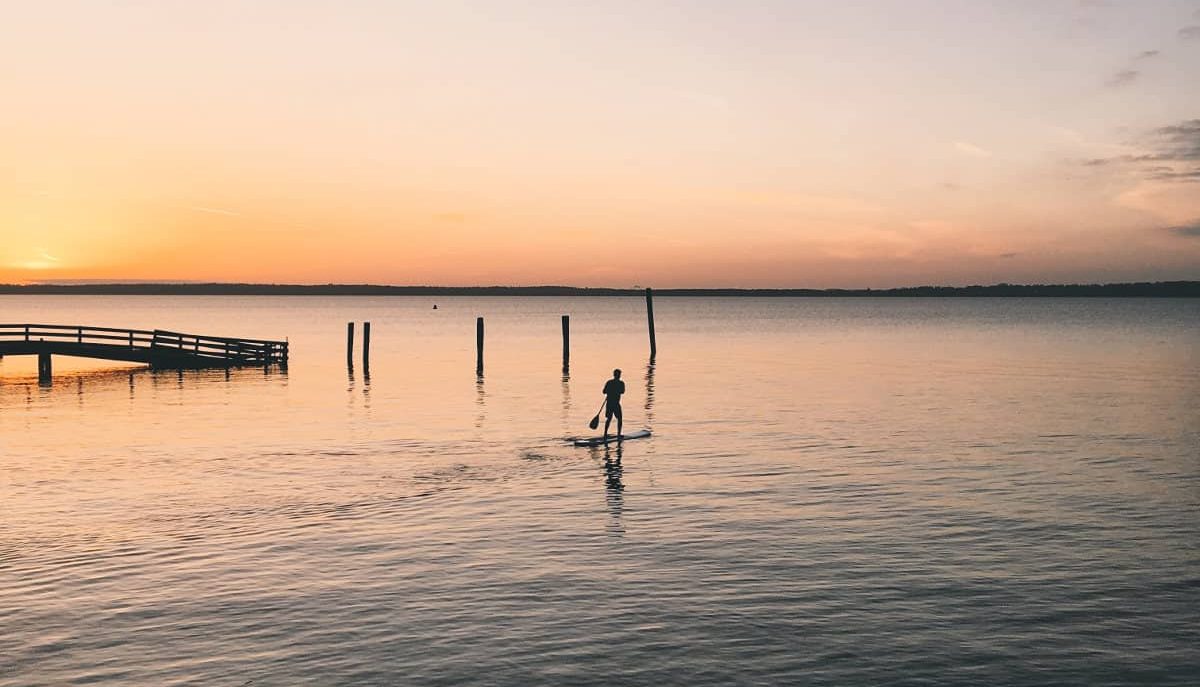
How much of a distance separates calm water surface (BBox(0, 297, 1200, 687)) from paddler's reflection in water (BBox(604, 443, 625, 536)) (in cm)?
15

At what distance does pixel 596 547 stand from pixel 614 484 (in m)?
6.44

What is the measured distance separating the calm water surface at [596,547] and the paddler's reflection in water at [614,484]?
0.49 ft

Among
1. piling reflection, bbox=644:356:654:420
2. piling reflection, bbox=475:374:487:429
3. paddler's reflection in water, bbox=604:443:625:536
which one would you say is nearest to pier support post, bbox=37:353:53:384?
piling reflection, bbox=475:374:487:429

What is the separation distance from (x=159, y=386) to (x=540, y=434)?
25.0 meters

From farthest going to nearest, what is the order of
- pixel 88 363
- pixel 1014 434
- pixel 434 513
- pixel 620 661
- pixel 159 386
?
pixel 88 363, pixel 159 386, pixel 1014 434, pixel 434 513, pixel 620 661

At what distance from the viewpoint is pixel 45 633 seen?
1321 cm

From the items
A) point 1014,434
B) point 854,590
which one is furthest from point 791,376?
point 854,590

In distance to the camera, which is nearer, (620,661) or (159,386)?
(620,661)

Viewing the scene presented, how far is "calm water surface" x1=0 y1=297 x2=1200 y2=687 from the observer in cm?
1260

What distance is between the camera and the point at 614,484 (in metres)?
24.6

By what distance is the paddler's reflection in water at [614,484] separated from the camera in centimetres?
2010

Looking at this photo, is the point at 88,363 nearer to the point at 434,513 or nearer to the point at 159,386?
the point at 159,386

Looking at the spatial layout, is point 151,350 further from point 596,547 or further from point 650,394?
point 596,547

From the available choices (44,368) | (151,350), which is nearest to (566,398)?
(151,350)
